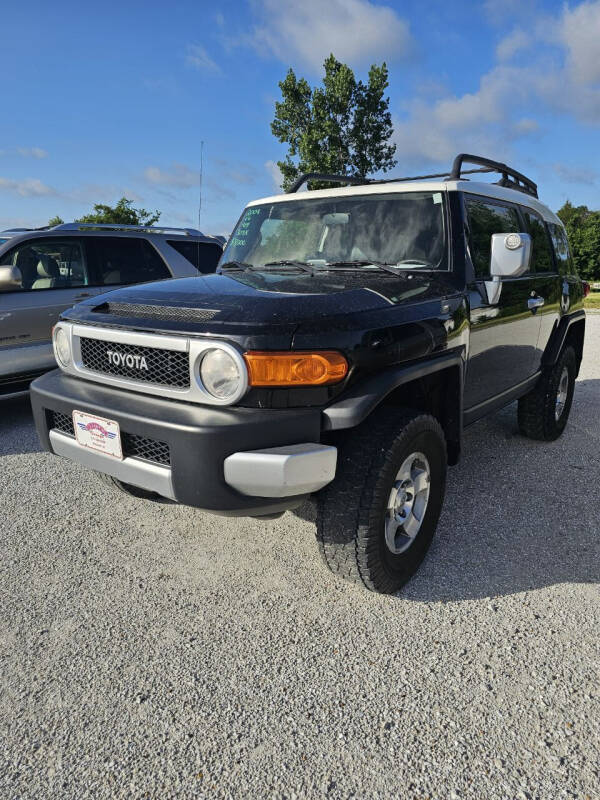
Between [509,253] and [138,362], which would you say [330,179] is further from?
[138,362]

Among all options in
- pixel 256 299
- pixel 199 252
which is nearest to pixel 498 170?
pixel 256 299

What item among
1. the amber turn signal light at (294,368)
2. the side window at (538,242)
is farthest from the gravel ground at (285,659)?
the side window at (538,242)

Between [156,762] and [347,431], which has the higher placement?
[347,431]

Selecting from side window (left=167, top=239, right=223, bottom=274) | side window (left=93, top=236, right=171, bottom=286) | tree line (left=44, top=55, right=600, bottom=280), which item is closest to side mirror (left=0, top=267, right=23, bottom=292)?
side window (left=93, top=236, right=171, bottom=286)

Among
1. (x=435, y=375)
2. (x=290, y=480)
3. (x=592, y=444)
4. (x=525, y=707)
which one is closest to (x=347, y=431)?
(x=290, y=480)

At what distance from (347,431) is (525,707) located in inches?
45.7

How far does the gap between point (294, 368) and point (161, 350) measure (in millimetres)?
596

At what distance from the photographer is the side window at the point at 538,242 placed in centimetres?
403

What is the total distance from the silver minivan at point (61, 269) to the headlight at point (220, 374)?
316 cm

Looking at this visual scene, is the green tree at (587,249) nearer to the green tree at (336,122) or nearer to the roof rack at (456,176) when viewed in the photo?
the green tree at (336,122)

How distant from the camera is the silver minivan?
5168 mm

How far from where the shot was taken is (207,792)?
163cm

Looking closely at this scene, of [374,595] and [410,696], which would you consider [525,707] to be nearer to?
[410,696]

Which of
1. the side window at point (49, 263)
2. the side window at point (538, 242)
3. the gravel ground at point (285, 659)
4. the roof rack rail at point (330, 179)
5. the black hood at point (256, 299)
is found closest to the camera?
the gravel ground at point (285, 659)
